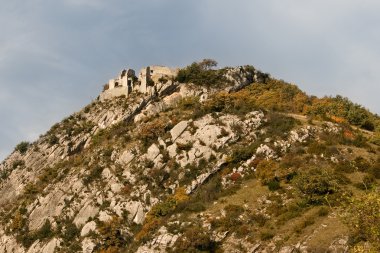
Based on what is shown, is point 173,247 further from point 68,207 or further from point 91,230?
point 68,207

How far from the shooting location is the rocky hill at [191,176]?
164 ft

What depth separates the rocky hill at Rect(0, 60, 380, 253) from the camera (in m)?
49.9

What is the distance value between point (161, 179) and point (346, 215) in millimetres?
33737

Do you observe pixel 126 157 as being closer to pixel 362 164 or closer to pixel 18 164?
pixel 18 164

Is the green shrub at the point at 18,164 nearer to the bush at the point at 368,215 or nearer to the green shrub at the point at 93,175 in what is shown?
the green shrub at the point at 93,175

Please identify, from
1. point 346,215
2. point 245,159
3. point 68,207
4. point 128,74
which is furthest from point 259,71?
point 346,215

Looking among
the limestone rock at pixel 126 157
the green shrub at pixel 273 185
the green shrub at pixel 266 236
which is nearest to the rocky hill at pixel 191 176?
the green shrub at pixel 266 236

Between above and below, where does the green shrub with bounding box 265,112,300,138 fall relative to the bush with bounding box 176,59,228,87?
below

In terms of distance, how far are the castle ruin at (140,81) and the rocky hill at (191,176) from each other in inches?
23.7

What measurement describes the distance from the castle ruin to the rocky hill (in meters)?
0.60

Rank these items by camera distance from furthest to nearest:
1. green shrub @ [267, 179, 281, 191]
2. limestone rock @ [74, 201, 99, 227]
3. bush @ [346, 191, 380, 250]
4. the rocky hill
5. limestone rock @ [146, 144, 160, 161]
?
limestone rock @ [146, 144, 160, 161] < limestone rock @ [74, 201, 99, 227] < green shrub @ [267, 179, 281, 191] < the rocky hill < bush @ [346, 191, 380, 250]

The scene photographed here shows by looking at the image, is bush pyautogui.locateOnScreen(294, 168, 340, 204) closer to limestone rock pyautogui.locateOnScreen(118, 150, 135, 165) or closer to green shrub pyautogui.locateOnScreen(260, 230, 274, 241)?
green shrub pyautogui.locateOnScreen(260, 230, 274, 241)

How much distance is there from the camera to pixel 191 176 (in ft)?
212

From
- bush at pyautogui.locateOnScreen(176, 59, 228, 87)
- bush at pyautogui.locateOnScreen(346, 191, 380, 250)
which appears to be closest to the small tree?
bush at pyautogui.locateOnScreen(176, 59, 228, 87)
